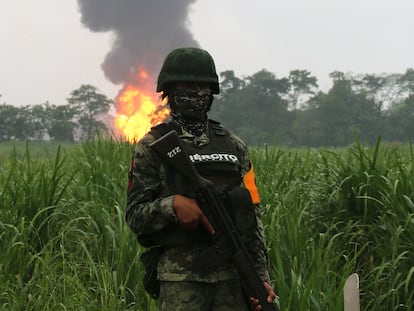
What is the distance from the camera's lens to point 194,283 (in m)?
1.79

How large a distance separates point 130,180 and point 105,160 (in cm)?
290

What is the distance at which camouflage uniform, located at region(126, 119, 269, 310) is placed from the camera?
1.77 meters

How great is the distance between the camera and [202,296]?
179 centimetres

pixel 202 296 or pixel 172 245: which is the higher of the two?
pixel 172 245

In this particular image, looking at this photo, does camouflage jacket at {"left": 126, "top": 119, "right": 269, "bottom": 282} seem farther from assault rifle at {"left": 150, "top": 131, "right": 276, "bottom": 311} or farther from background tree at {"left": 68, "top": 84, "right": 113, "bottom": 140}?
background tree at {"left": 68, "top": 84, "right": 113, "bottom": 140}

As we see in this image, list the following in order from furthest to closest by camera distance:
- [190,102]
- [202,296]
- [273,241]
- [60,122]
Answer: [60,122] → [273,241] → [190,102] → [202,296]

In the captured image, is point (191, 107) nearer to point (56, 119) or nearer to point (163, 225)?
point (163, 225)

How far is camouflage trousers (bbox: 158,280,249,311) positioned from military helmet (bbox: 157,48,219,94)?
2.35 feet

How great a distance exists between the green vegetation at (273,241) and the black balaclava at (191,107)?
3.17 ft

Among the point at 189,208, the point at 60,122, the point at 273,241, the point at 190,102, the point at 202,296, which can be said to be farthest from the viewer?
the point at 60,122

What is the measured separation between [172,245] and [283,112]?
52394 millimetres

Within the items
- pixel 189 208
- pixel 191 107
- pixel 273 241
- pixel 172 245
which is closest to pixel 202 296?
pixel 172 245

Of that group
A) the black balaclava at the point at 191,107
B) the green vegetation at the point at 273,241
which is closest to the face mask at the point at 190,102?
the black balaclava at the point at 191,107

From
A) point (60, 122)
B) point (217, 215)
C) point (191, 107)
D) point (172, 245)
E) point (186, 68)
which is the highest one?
point (60, 122)
